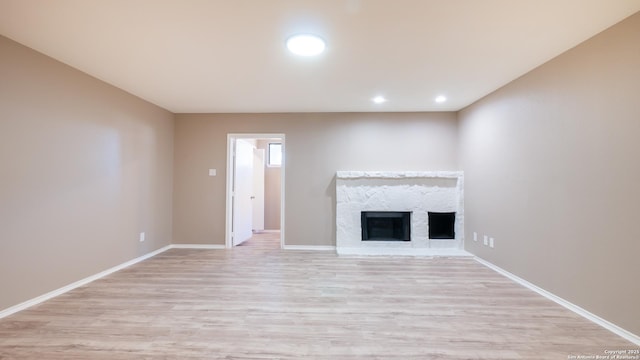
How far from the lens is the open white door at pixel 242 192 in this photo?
507 centimetres

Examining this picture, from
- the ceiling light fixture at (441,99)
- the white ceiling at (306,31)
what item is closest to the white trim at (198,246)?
the white ceiling at (306,31)

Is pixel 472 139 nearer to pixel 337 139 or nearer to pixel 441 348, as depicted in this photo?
pixel 337 139

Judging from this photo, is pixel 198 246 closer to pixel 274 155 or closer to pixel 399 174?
pixel 274 155

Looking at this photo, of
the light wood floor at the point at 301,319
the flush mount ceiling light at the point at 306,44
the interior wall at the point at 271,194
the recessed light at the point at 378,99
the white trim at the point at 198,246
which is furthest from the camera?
the interior wall at the point at 271,194

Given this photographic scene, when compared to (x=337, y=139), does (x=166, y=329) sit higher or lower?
lower

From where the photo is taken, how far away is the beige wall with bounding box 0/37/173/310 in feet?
7.95

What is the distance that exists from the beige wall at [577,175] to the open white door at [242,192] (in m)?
4.20

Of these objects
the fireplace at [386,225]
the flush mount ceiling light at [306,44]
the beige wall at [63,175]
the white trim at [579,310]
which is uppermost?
the flush mount ceiling light at [306,44]

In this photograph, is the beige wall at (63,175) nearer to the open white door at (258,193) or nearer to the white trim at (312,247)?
the white trim at (312,247)

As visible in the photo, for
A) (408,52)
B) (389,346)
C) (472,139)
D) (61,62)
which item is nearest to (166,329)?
(389,346)

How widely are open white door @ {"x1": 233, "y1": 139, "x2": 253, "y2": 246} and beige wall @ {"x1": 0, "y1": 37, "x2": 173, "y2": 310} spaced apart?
1404 millimetres

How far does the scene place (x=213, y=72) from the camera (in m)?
3.09

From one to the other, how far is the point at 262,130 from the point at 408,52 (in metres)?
3.03

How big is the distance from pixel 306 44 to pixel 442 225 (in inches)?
149
